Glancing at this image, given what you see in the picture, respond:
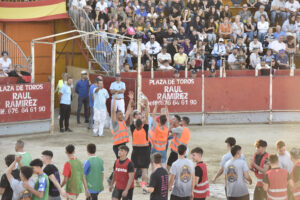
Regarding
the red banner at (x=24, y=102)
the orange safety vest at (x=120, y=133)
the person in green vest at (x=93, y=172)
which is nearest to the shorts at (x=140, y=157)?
the orange safety vest at (x=120, y=133)

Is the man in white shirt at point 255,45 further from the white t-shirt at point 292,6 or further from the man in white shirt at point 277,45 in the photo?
the white t-shirt at point 292,6

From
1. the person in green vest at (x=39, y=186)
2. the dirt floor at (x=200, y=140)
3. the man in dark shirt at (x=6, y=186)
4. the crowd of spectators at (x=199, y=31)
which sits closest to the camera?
the person in green vest at (x=39, y=186)

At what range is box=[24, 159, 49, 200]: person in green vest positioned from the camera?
8.98 meters

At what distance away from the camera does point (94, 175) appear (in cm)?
1038

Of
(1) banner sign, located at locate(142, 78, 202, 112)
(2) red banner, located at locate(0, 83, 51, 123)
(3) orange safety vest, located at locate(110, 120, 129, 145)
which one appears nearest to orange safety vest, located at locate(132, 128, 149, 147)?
(3) orange safety vest, located at locate(110, 120, 129, 145)

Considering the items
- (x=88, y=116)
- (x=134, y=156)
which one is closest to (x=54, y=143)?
(x=88, y=116)

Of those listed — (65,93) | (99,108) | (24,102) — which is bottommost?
(99,108)

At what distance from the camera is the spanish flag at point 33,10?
983 inches

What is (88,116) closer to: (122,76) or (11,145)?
(122,76)

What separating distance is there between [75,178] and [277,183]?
136 inches

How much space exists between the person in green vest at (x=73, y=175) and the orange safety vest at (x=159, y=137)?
9.06 feet

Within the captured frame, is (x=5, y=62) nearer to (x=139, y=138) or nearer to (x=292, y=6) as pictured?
(x=139, y=138)

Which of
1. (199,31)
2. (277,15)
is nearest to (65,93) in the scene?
(199,31)

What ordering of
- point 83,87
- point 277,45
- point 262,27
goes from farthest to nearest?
1. point 262,27
2. point 277,45
3. point 83,87
